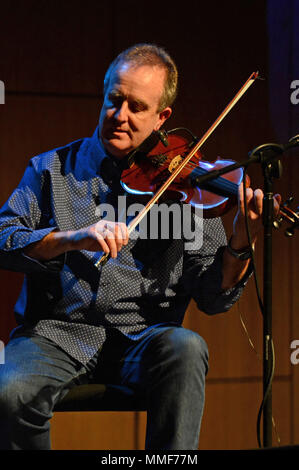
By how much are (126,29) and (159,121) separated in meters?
0.72

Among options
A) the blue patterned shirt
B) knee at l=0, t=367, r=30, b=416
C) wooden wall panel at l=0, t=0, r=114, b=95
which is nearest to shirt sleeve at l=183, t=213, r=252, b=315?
the blue patterned shirt

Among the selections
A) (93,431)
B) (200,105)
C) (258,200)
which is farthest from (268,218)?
(93,431)

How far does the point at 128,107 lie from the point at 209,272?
1.65ft

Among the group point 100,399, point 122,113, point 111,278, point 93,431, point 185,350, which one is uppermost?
point 122,113

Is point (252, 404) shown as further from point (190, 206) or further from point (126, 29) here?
point (126, 29)

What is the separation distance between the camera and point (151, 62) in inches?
69.5

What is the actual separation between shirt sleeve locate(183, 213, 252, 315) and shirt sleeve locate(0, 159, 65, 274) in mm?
394

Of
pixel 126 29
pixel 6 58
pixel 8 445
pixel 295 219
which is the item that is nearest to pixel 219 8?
pixel 126 29

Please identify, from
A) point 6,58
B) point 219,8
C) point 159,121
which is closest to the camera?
point 159,121

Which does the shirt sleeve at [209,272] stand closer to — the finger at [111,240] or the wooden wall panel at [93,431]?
the finger at [111,240]

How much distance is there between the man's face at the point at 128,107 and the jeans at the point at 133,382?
525mm

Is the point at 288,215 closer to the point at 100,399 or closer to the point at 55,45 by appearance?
the point at 100,399
